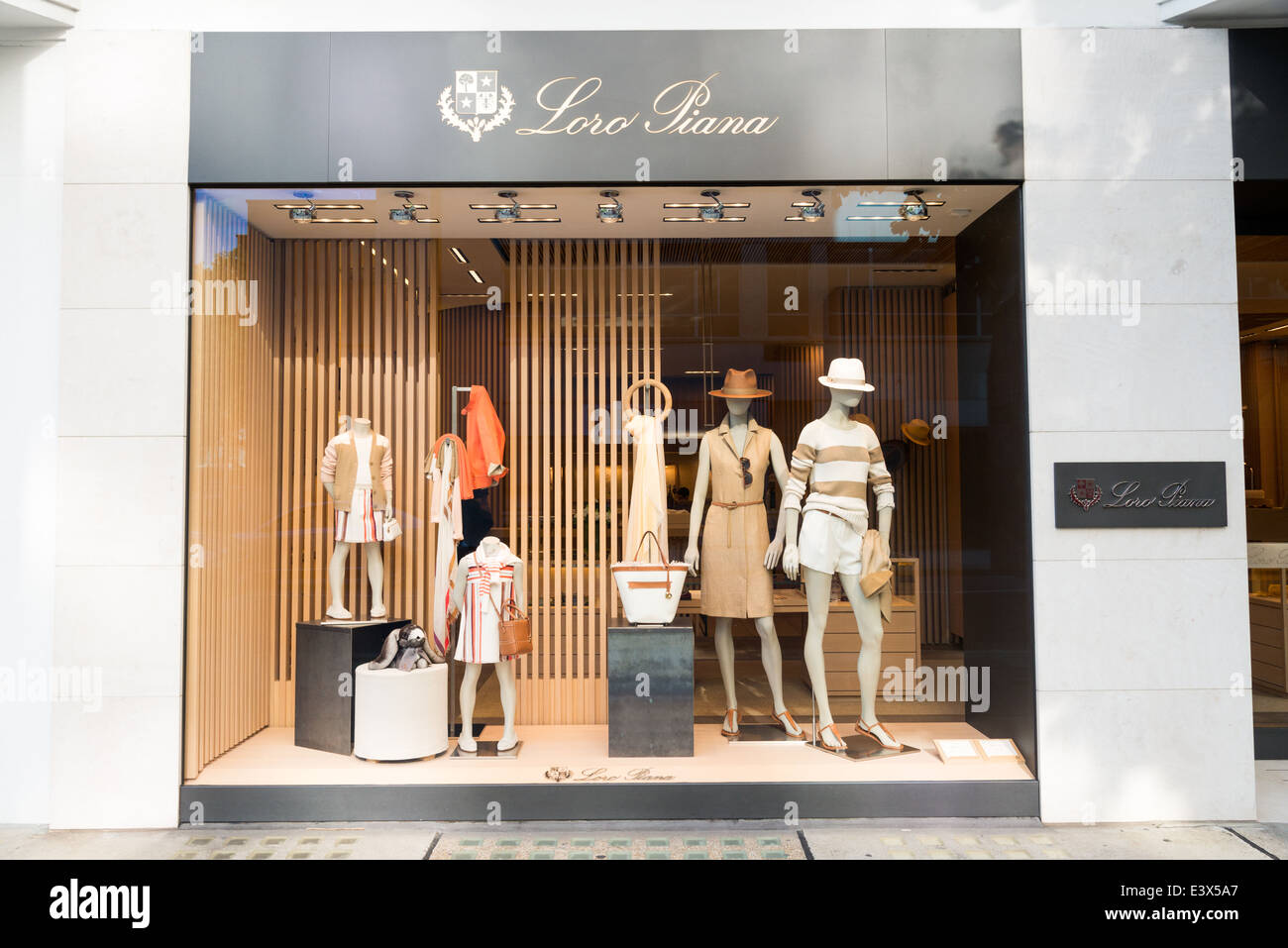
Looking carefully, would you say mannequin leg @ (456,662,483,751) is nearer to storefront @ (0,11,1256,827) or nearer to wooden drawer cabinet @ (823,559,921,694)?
storefront @ (0,11,1256,827)

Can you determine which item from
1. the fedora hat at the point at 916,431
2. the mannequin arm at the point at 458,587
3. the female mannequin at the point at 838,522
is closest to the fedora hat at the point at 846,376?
the female mannequin at the point at 838,522

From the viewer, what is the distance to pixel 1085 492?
378 cm

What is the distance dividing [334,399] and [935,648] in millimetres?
3767

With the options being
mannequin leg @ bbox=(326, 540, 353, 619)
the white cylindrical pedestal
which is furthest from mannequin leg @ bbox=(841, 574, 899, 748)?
mannequin leg @ bbox=(326, 540, 353, 619)

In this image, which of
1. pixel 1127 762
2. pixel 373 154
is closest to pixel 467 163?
pixel 373 154

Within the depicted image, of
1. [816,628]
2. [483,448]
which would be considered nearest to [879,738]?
[816,628]

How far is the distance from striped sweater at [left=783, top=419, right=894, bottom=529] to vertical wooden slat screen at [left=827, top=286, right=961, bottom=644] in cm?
21

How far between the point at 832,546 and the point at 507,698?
75.3 inches

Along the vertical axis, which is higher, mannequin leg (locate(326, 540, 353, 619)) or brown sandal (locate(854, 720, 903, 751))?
mannequin leg (locate(326, 540, 353, 619))

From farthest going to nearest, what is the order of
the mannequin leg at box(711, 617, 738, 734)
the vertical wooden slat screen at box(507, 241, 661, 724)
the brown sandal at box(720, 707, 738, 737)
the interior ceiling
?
the vertical wooden slat screen at box(507, 241, 661, 724) < the mannequin leg at box(711, 617, 738, 734) < the brown sandal at box(720, 707, 738, 737) < the interior ceiling

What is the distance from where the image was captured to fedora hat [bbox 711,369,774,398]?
4344 millimetres

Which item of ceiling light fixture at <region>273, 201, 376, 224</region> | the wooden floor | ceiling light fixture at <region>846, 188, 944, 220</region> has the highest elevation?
ceiling light fixture at <region>273, 201, 376, 224</region>

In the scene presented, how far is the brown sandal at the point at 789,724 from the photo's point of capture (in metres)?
4.23
